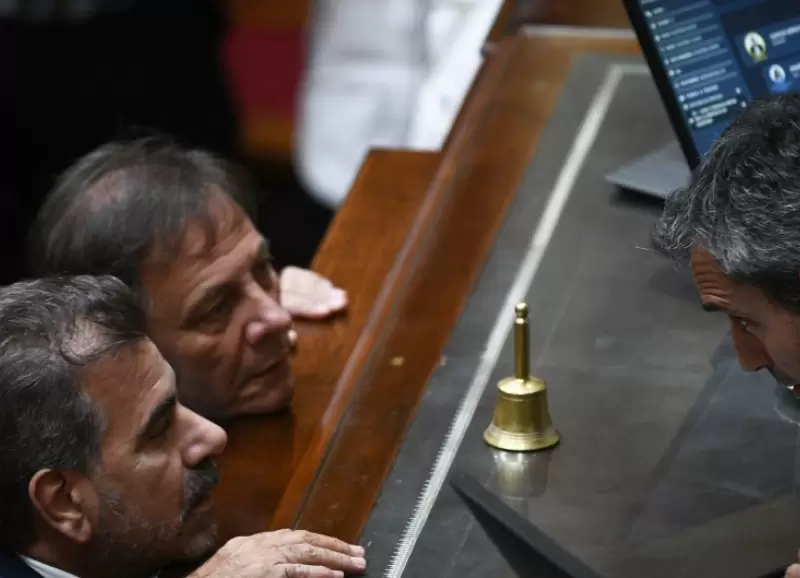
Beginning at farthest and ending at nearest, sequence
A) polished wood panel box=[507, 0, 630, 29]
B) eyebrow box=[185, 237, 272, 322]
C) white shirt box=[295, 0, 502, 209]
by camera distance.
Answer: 1. white shirt box=[295, 0, 502, 209]
2. polished wood panel box=[507, 0, 630, 29]
3. eyebrow box=[185, 237, 272, 322]

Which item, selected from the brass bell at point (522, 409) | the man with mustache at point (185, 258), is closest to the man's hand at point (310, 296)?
the man with mustache at point (185, 258)

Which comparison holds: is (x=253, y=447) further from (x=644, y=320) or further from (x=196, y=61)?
(x=196, y=61)

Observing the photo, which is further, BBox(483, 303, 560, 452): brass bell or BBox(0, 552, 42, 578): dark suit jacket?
BBox(483, 303, 560, 452): brass bell

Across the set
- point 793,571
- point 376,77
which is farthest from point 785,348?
point 376,77

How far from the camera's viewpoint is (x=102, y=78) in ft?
11.5

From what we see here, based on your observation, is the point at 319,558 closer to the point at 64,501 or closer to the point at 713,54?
the point at 64,501

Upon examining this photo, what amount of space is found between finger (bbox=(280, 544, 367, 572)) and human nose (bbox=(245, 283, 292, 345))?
0.39 meters

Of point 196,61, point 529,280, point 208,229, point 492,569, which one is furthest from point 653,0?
point 196,61

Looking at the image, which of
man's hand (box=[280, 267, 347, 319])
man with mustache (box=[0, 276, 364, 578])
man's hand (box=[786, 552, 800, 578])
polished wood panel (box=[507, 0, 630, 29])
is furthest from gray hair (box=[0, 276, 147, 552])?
polished wood panel (box=[507, 0, 630, 29])

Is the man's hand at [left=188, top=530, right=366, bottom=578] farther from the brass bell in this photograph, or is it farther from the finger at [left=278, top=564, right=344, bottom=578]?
the brass bell

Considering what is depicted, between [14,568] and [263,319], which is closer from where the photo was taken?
[14,568]

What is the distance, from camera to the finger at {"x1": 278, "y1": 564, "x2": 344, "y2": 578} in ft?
5.04

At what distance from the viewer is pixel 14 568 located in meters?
1.50

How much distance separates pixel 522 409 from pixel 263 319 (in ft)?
1.17
